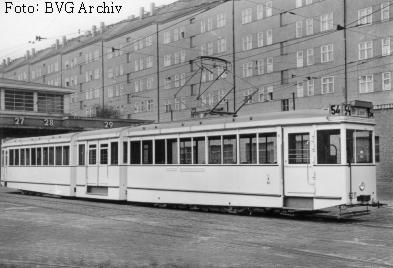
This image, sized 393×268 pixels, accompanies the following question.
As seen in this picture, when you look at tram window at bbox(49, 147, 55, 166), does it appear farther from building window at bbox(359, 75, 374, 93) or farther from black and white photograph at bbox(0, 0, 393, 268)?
building window at bbox(359, 75, 374, 93)

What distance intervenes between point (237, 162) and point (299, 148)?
1.98m

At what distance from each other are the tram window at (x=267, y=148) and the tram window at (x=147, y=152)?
458cm

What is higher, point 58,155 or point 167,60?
point 167,60

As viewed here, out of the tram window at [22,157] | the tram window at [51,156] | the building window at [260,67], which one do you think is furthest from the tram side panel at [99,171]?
the building window at [260,67]

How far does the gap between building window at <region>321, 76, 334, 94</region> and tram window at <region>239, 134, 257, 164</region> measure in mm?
30949

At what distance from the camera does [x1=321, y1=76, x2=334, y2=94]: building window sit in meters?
45.4

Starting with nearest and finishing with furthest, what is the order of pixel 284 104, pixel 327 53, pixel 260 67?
1. pixel 327 53
2. pixel 284 104
3. pixel 260 67

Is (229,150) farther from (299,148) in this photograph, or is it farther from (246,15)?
(246,15)

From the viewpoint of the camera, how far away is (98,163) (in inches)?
835

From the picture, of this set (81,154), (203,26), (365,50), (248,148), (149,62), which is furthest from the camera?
(149,62)

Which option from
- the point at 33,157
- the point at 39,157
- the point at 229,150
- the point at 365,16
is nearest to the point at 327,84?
the point at 365,16

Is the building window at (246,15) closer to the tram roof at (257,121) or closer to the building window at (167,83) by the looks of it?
the building window at (167,83)

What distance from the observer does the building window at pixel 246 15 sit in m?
51.9

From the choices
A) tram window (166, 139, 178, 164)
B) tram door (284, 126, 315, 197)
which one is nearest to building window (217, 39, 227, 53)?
tram window (166, 139, 178, 164)
